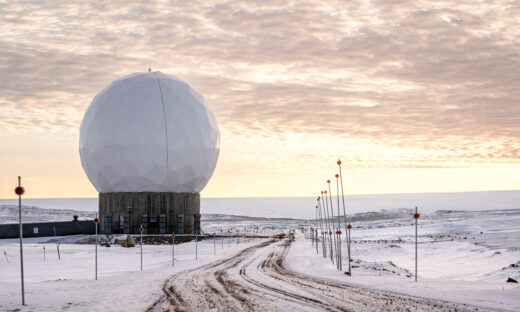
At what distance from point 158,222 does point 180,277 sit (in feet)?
112

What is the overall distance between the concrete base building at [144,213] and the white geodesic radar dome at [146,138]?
85cm

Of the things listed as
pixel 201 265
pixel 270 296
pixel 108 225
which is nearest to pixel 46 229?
pixel 108 225

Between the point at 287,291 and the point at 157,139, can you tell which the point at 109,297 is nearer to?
the point at 287,291

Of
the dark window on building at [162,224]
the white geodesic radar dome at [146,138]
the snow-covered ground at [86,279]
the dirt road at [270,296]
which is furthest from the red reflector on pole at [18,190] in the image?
the dark window on building at [162,224]

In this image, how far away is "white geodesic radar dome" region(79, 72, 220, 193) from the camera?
195 feet

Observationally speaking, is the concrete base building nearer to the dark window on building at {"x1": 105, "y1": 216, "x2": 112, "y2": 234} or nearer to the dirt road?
the dark window on building at {"x1": 105, "y1": 216, "x2": 112, "y2": 234}

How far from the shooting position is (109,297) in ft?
64.9

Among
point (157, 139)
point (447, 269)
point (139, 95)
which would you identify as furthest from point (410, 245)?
point (139, 95)

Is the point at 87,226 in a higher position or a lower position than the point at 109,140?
lower

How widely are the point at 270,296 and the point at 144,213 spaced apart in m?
42.6

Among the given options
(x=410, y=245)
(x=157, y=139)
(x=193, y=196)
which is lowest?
(x=410, y=245)

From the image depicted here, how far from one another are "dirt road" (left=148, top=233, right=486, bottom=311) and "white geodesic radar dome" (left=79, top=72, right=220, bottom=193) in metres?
31.7

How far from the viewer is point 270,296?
1986 cm

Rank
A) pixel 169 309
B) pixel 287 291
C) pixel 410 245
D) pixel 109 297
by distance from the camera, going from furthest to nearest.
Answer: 1. pixel 410 245
2. pixel 287 291
3. pixel 109 297
4. pixel 169 309
